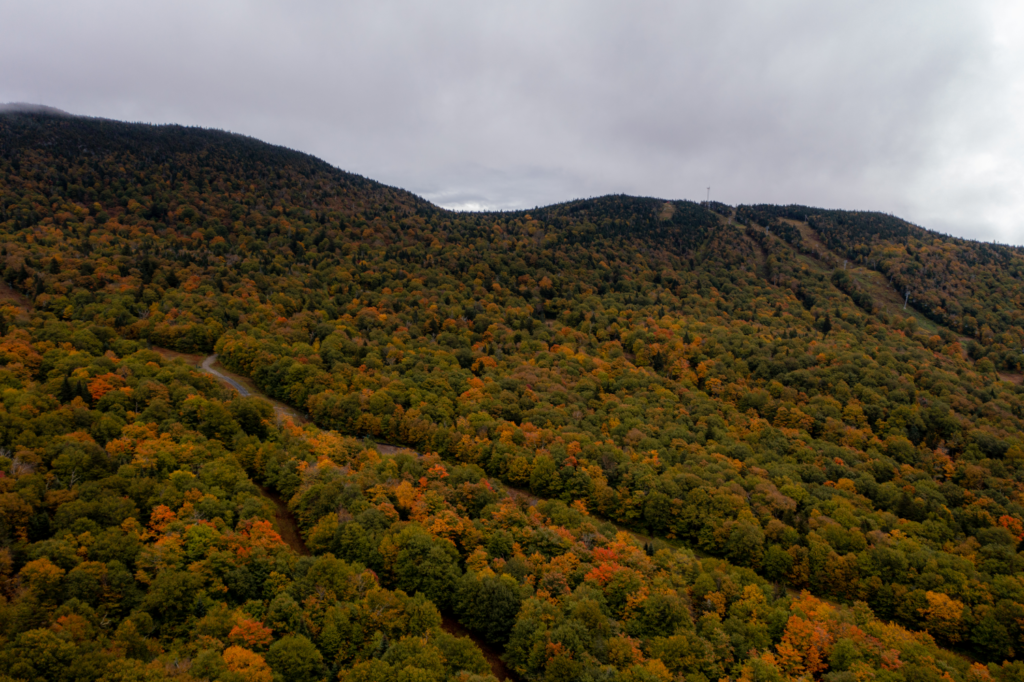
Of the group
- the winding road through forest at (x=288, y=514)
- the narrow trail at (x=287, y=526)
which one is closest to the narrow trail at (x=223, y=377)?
the winding road through forest at (x=288, y=514)

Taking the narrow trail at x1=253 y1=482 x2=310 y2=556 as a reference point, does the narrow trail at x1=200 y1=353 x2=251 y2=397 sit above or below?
above

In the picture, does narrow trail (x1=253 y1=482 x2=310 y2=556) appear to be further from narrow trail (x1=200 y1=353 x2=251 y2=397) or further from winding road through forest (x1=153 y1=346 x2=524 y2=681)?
narrow trail (x1=200 y1=353 x2=251 y2=397)

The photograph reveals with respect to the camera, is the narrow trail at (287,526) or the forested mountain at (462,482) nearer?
the forested mountain at (462,482)

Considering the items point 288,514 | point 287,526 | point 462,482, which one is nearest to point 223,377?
point 288,514

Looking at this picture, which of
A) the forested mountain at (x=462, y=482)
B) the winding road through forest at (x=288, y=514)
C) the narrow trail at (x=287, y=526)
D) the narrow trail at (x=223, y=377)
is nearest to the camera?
the forested mountain at (x=462, y=482)

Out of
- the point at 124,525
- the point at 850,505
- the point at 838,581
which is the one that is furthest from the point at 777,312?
the point at 124,525

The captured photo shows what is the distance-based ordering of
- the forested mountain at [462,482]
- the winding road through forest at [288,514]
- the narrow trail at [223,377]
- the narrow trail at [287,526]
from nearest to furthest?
the forested mountain at [462,482] → the winding road through forest at [288,514] → the narrow trail at [287,526] → the narrow trail at [223,377]

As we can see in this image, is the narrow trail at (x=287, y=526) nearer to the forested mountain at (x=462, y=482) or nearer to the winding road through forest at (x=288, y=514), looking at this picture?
the winding road through forest at (x=288, y=514)

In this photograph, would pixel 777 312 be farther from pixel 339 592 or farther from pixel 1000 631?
pixel 339 592

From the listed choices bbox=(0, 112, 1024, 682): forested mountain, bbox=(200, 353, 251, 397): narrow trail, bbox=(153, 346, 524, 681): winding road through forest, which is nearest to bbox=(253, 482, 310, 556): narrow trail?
bbox=(153, 346, 524, 681): winding road through forest

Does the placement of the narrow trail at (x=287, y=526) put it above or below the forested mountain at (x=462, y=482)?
below
